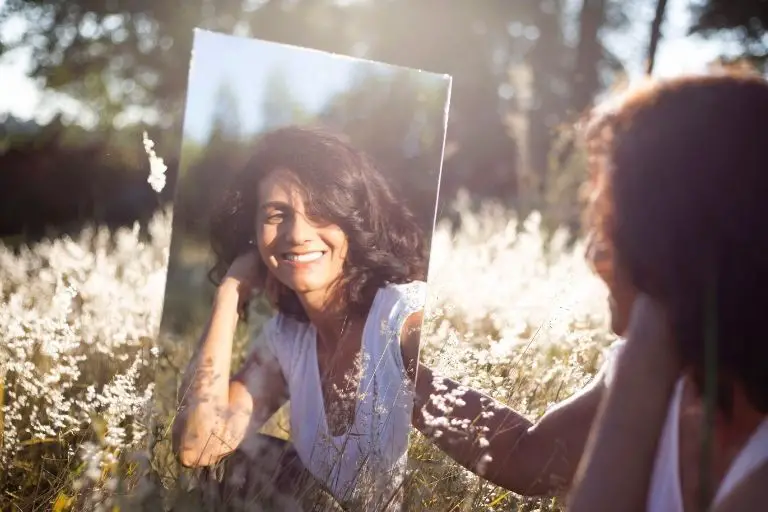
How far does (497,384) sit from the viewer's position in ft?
7.93

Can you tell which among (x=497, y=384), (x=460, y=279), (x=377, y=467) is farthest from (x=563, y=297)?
(x=460, y=279)

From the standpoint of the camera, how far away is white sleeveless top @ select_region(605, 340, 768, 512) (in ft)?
4.76

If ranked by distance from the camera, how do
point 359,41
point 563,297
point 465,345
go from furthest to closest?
point 359,41
point 563,297
point 465,345

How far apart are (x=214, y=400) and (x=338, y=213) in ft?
1.57

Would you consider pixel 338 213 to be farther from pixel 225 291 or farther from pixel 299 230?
pixel 225 291

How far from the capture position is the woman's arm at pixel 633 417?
1450 mm

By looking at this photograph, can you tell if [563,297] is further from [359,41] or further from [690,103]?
[359,41]

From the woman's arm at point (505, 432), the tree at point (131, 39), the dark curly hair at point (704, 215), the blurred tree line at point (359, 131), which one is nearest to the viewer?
the dark curly hair at point (704, 215)

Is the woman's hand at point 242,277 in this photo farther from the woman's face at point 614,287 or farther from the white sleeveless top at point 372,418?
the woman's face at point 614,287

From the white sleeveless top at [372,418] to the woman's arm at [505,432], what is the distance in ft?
0.14

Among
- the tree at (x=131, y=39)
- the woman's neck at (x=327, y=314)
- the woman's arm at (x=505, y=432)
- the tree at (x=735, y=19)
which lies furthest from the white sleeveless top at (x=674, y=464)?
the tree at (x=735, y=19)

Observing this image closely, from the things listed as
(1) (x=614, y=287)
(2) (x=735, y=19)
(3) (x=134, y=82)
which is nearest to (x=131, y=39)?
(3) (x=134, y=82)

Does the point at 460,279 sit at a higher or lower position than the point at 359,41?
lower

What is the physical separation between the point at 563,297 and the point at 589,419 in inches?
27.6
